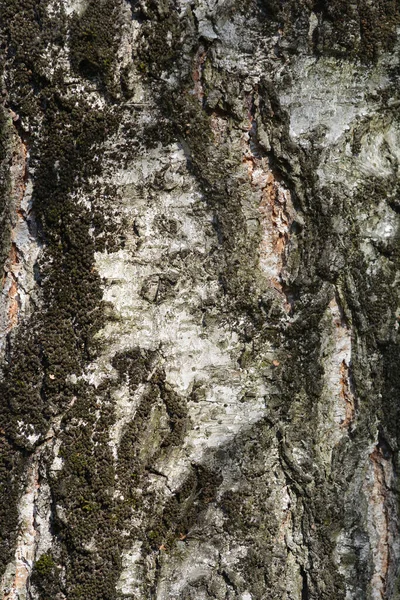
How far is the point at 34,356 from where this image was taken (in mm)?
2113

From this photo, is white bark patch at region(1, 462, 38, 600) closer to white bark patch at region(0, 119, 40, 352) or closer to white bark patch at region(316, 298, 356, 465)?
white bark patch at region(0, 119, 40, 352)

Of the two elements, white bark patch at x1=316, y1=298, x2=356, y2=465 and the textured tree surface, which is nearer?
the textured tree surface

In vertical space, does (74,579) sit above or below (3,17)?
below

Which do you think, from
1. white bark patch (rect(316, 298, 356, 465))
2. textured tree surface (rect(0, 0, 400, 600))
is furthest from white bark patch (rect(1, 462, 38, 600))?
white bark patch (rect(316, 298, 356, 465))

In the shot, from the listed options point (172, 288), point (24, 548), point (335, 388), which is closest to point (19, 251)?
point (172, 288)

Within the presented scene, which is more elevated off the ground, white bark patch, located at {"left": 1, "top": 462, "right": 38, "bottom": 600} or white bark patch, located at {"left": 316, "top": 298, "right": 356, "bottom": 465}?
white bark patch, located at {"left": 316, "top": 298, "right": 356, "bottom": 465}

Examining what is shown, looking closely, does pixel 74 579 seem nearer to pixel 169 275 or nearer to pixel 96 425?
pixel 96 425

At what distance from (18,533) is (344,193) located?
141 centimetres

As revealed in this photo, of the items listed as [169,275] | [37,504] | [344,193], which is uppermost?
[344,193]

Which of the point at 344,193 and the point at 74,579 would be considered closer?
the point at 74,579

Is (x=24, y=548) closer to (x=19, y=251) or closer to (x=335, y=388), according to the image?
(x=19, y=251)

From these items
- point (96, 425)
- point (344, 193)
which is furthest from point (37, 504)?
point (344, 193)

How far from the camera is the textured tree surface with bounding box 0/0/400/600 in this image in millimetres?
2074

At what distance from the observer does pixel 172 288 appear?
211cm
